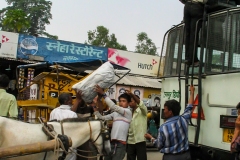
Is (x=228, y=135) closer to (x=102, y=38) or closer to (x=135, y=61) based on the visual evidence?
(x=135, y=61)

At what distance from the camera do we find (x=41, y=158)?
3471mm

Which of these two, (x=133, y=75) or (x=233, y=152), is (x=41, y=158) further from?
(x=133, y=75)

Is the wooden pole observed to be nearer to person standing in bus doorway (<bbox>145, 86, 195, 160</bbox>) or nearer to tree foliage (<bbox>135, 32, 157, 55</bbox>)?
person standing in bus doorway (<bbox>145, 86, 195, 160</bbox>)

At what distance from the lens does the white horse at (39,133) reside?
3209 millimetres

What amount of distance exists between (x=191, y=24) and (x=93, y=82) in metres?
1.73

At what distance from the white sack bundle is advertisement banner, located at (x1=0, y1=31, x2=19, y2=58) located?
1019 cm

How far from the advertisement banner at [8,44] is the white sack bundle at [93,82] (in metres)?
10.2

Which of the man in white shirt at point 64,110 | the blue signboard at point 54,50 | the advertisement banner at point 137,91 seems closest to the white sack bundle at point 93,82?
the man in white shirt at point 64,110

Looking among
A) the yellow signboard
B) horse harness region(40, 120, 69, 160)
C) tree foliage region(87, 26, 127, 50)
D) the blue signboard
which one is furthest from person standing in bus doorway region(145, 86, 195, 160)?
tree foliage region(87, 26, 127, 50)

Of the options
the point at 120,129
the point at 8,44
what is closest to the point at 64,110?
the point at 120,129

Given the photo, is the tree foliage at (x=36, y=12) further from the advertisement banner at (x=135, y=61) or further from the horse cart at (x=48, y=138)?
the horse cart at (x=48, y=138)

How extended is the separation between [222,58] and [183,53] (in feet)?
3.10

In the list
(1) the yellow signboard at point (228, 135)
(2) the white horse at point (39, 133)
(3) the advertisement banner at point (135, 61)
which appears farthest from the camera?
(3) the advertisement banner at point (135, 61)

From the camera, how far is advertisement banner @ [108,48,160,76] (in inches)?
670
